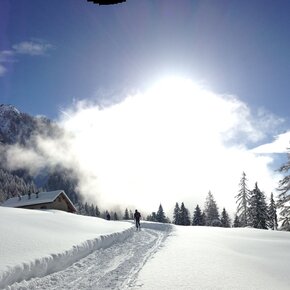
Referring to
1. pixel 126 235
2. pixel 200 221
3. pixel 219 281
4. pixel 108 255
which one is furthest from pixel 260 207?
pixel 219 281

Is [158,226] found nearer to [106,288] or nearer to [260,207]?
[260,207]

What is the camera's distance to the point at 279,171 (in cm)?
3875

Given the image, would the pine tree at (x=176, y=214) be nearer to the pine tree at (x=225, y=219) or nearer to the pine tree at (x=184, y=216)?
the pine tree at (x=184, y=216)

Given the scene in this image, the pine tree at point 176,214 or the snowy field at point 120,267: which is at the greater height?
the pine tree at point 176,214

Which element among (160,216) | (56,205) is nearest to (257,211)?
(56,205)

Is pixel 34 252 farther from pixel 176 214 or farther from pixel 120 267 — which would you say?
pixel 176 214

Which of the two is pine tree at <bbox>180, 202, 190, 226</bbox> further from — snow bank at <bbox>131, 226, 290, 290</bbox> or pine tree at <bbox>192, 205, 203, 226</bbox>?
snow bank at <bbox>131, 226, 290, 290</bbox>

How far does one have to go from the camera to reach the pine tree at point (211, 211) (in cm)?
7889

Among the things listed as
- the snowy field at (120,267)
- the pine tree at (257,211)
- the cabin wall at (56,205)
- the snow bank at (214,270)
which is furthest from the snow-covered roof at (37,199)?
the snow bank at (214,270)

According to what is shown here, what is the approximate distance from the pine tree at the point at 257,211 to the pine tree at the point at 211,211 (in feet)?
60.7

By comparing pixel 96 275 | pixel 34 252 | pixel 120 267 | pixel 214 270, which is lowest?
pixel 96 275

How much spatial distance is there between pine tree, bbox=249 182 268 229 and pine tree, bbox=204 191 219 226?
18506 mm

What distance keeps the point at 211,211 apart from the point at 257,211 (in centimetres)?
2204

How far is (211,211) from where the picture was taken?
80875 mm
